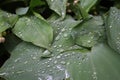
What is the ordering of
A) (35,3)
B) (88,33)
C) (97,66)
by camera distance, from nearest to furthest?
(97,66) < (88,33) < (35,3)

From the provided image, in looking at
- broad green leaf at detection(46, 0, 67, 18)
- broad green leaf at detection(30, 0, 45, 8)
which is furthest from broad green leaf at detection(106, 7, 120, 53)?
broad green leaf at detection(30, 0, 45, 8)

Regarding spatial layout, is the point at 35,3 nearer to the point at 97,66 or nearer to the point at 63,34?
the point at 63,34

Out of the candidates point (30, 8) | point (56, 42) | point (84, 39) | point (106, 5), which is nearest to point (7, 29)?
point (30, 8)

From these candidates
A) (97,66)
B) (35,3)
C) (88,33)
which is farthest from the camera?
(35,3)

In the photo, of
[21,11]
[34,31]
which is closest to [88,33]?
[34,31]

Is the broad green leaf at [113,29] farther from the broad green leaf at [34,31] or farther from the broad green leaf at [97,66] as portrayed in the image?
the broad green leaf at [34,31]

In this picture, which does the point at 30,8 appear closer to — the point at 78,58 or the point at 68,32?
the point at 68,32
